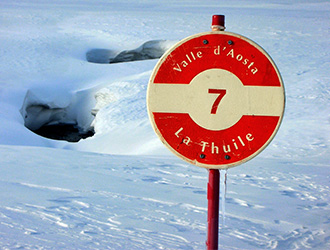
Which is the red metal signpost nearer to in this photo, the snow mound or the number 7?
the number 7

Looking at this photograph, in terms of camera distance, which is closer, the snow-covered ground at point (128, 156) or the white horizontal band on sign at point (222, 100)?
the white horizontal band on sign at point (222, 100)

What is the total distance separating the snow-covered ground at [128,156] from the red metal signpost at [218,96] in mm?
730

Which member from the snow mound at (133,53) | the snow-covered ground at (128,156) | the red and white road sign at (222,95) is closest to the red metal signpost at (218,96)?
the red and white road sign at (222,95)

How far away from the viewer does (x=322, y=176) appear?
10.3 ft

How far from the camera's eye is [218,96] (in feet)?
4.27

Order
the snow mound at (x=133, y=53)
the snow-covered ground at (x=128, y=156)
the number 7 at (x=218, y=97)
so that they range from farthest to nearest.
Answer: the snow mound at (x=133, y=53)
the snow-covered ground at (x=128, y=156)
the number 7 at (x=218, y=97)

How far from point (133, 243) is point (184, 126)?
789 mm

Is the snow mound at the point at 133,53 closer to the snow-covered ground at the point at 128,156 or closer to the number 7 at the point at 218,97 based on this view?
the snow-covered ground at the point at 128,156

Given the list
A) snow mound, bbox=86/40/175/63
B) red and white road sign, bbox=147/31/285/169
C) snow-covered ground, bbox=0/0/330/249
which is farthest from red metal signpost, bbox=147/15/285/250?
snow mound, bbox=86/40/175/63

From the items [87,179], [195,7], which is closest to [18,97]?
[87,179]

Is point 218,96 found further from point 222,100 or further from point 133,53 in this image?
point 133,53

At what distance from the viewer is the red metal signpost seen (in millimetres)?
1308

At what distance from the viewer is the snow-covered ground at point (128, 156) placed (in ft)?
6.85

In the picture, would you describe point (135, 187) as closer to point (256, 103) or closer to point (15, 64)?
point (256, 103)
